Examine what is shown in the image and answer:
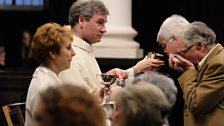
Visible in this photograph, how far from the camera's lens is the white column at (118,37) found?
23.7ft

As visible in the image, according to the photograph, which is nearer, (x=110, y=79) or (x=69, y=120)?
(x=69, y=120)

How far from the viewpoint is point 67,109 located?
2.60 meters

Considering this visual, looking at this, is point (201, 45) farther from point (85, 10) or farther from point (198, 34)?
point (85, 10)

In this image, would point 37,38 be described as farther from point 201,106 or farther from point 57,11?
point 57,11

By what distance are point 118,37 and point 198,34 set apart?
2.78m

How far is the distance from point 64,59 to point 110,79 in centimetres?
42

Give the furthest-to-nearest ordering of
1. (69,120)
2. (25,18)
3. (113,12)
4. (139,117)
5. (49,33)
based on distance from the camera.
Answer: (25,18)
(113,12)
(49,33)
(139,117)
(69,120)

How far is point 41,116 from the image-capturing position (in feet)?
8.56

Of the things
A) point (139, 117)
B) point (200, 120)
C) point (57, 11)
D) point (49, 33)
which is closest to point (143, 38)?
point (57, 11)

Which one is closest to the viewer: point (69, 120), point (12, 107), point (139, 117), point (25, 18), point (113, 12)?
point (69, 120)

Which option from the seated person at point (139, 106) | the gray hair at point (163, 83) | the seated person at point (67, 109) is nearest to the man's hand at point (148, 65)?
the gray hair at point (163, 83)

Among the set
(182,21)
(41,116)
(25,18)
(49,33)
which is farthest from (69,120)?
(25,18)

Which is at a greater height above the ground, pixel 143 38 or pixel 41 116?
pixel 41 116

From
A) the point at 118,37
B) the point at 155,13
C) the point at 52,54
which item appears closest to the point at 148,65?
the point at 52,54
